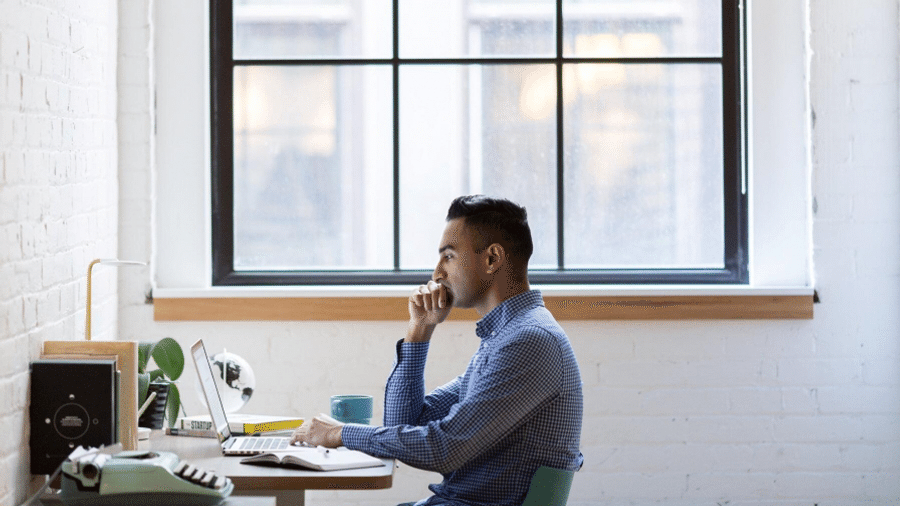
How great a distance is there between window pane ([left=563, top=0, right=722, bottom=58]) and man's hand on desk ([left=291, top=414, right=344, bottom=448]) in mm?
1642

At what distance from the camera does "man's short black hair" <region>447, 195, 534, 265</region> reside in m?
2.34

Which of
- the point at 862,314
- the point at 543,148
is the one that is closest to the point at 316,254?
the point at 543,148

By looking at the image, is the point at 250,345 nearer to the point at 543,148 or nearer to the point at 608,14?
the point at 543,148

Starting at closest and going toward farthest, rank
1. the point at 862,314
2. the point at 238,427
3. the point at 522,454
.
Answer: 1. the point at 522,454
2. the point at 238,427
3. the point at 862,314

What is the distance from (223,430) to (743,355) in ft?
5.65

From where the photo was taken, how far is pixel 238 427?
2.52m

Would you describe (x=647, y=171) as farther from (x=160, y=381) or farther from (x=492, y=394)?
(x=160, y=381)

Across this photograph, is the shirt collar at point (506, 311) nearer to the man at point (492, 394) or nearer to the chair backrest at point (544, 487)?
the man at point (492, 394)

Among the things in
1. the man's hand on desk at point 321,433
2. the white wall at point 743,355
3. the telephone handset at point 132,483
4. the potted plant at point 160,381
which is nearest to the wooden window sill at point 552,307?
the white wall at point 743,355

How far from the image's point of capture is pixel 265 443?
2.35 m

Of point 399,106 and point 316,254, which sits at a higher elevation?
point 399,106

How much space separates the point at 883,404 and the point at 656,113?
1.19m

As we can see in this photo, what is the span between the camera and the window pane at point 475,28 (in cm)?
336

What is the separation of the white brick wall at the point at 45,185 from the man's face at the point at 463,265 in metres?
0.92
